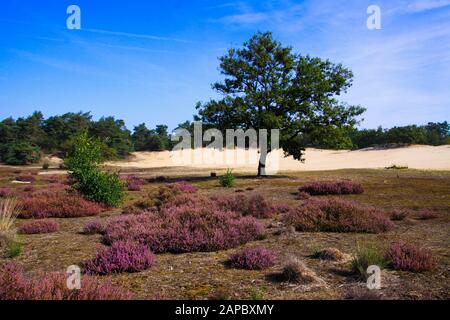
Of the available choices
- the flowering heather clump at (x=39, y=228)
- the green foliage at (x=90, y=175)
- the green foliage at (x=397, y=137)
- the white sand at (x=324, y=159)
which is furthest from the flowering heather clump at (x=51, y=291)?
the green foliage at (x=397, y=137)

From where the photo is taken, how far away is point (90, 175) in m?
16.4

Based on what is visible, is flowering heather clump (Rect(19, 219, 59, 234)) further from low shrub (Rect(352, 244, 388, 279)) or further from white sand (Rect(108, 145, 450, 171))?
white sand (Rect(108, 145, 450, 171))

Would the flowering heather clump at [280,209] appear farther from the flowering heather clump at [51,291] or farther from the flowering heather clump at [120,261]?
the flowering heather clump at [51,291]

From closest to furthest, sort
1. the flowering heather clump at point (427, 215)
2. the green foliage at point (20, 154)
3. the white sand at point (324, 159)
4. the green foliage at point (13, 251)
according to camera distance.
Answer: the green foliage at point (13, 251) < the flowering heather clump at point (427, 215) < the white sand at point (324, 159) < the green foliage at point (20, 154)

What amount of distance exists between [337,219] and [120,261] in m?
6.56

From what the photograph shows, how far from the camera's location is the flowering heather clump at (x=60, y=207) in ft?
47.4

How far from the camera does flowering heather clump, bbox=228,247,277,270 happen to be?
23.7ft

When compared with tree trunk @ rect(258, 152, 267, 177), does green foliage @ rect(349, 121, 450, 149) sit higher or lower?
higher

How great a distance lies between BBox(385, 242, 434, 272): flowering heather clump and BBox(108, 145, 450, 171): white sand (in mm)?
35248

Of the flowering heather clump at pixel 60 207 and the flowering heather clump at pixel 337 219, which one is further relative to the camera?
the flowering heather clump at pixel 60 207

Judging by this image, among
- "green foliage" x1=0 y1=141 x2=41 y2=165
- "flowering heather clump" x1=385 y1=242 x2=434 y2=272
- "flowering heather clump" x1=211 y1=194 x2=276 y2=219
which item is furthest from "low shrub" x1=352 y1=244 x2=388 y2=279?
"green foliage" x1=0 y1=141 x2=41 y2=165

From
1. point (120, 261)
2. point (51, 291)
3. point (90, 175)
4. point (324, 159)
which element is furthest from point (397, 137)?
point (51, 291)

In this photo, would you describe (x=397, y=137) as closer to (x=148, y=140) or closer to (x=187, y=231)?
(x=148, y=140)

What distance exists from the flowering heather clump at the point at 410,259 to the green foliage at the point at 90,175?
40.2 ft
